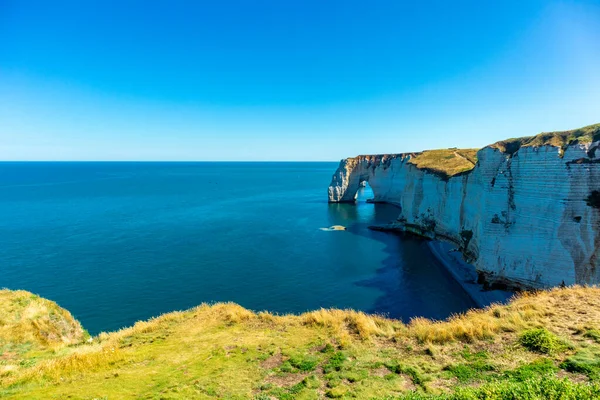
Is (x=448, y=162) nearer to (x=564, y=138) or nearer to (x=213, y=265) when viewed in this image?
(x=564, y=138)

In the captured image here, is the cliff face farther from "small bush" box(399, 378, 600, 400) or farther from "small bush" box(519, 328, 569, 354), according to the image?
"small bush" box(399, 378, 600, 400)

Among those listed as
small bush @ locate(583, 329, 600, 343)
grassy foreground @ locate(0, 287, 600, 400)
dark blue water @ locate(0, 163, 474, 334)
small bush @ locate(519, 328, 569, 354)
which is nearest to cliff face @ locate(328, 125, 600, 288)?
dark blue water @ locate(0, 163, 474, 334)

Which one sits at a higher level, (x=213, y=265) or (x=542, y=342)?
(x=542, y=342)

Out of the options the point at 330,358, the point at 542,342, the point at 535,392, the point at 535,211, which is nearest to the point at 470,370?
the point at 542,342

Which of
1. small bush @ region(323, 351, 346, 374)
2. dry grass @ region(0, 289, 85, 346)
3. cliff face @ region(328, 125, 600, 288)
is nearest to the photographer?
small bush @ region(323, 351, 346, 374)

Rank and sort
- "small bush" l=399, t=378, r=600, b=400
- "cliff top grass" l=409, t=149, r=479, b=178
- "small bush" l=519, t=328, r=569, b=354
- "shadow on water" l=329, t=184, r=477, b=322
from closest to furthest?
"small bush" l=399, t=378, r=600, b=400, "small bush" l=519, t=328, r=569, b=354, "shadow on water" l=329, t=184, r=477, b=322, "cliff top grass" l=409, t=149, r=479, b=178

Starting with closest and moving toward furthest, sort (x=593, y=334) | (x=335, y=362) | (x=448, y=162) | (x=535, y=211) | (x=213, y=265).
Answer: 1. (x=593, y=334)
2. (x=335, y=362)
3. (x=535, y=211)
4. (x=213, y=265)
5. (x=448, y=162)
